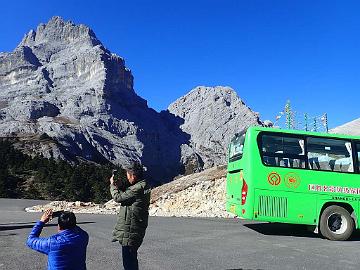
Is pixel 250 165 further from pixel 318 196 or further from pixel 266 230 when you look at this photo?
pixel 266 230

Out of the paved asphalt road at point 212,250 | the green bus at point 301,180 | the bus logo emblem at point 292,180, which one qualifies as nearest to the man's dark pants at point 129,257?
the paved asphalt road at point 212,250

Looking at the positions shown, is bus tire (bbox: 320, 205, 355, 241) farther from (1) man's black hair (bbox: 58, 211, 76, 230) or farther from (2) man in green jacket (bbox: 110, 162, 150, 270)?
(1) man's black hair (bbox: 58, 211, 76, 230)

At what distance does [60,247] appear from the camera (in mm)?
4609

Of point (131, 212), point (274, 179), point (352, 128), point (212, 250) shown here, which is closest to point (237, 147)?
point (274, 179)

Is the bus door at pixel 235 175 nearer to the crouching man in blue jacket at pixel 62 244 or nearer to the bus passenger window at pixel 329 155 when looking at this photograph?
the bus passenger window at pixel 329 155

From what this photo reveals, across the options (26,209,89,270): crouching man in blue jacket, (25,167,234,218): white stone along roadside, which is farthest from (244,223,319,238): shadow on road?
(26,209,89,270): crouching man in blue jacket

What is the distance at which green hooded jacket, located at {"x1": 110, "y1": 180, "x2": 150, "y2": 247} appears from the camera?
6.05 meters

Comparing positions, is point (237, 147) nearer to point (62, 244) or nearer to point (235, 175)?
point (235, 175)

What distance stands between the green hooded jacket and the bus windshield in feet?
25.2

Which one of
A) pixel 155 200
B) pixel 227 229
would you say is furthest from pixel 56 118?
pixel 227 229

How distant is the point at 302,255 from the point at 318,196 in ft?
10.7

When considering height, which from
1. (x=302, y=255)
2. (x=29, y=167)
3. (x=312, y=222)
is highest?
(x=29, y=167)

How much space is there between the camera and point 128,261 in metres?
6.07

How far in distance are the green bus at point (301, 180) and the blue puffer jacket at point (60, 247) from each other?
836 centimetres
